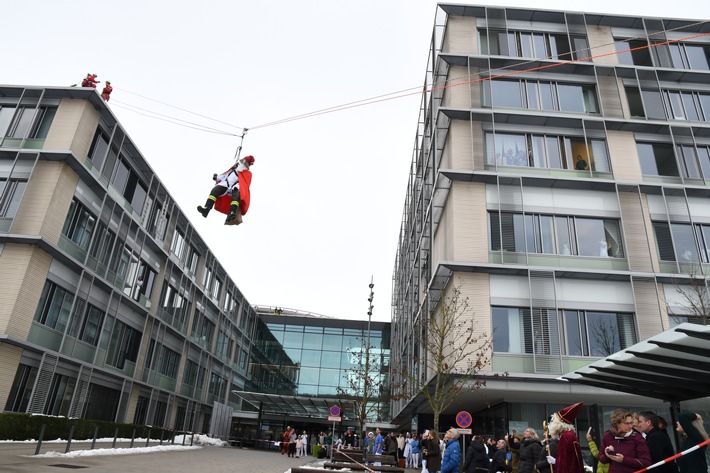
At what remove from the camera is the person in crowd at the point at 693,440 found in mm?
7090

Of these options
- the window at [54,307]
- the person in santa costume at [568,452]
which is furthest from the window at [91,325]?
the person in santa costume at [568,452]

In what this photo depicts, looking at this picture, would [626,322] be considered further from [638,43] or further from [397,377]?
[397,377]

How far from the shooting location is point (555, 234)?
24156 millimetres

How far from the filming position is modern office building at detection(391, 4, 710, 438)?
73.4ft

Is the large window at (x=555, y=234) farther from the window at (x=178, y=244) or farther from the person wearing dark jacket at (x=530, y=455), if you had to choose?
the window at (x=178, y=244)

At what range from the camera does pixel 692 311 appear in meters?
22.1

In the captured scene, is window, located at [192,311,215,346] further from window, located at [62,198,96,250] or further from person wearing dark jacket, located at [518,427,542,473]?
person wearing dark jacket, located at [518,427,542,473]

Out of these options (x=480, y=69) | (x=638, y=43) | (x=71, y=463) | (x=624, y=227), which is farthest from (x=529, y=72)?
(x=71, y=463)

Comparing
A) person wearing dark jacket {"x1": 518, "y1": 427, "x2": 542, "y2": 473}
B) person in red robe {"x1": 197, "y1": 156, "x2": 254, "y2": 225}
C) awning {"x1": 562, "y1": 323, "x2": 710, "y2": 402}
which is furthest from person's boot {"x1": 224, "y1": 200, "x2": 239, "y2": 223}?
awning {"x1": 562, "y1": 323, "x2": 710, "y2": 402}

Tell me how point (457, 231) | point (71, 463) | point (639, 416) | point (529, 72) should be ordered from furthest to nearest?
point (529, 72) < point (457, 231) < point (71, 463) < point (639, 416)

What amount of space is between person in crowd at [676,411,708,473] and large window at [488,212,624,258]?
53.7 feet

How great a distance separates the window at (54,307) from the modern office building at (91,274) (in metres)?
0.06

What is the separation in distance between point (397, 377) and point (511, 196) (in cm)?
2937

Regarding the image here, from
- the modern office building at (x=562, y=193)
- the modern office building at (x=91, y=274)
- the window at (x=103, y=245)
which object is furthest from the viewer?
the window at (x=103, y=245)
